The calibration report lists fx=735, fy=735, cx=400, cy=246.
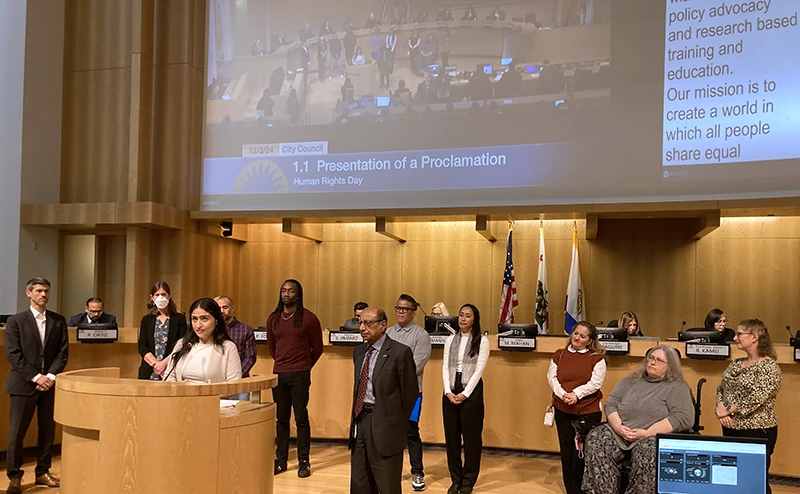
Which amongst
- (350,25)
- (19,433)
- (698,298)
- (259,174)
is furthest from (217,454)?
(698,298)

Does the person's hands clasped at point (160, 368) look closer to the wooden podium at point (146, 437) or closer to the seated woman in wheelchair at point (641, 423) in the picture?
the wooden podium at point (146, 437)

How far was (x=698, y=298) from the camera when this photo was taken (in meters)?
8.81

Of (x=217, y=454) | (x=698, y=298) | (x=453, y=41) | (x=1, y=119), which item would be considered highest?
(x=453, y=41)

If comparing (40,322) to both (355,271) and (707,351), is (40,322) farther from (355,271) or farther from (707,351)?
(707,351)

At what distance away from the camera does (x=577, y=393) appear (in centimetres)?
518

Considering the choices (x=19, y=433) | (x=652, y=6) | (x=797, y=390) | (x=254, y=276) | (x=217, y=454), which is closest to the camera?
(x=217, y=454)

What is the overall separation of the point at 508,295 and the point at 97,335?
452 cm

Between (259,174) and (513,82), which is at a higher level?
(513,82)

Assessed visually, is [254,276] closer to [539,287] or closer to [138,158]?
[138,158]

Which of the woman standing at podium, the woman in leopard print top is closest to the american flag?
the woman standing at podium

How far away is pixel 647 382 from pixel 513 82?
4.32 meters

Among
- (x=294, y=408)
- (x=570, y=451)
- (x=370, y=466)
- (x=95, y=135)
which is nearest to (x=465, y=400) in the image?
(x=570, y=451)

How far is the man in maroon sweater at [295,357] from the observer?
5957 millimetres

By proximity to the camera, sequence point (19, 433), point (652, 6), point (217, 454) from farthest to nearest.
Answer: point (652, 6) < point (19, 433) < point (217, 454)
